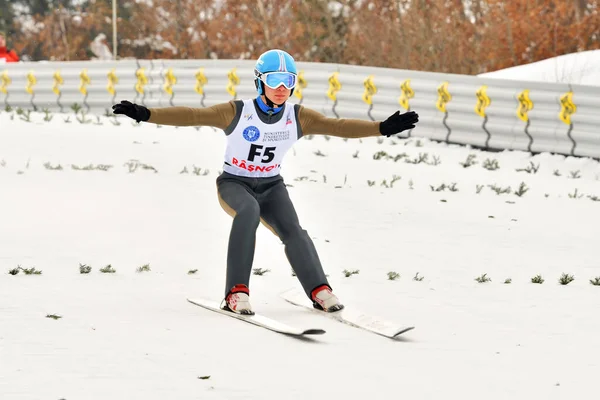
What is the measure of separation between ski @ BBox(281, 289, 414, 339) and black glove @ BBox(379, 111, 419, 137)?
42.1 inches

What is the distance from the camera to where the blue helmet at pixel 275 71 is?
673cm

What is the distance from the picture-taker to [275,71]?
22.1 feet

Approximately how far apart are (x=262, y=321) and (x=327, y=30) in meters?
28.1

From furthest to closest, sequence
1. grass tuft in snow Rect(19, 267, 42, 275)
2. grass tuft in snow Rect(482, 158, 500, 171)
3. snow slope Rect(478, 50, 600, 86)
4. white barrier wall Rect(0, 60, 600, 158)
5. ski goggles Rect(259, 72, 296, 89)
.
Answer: snow slope Rect(478, 50, 600, 86) → white barrier wall Rect(0, 60, 600, 158) → grass tuft in snow Rect(482, 158, 500, 171) → grass tuft in snow Rect(19, 267, 42, 275) → ski goggles Rect(259, 72, 296, 89)

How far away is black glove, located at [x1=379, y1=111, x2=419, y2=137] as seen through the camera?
6727mm

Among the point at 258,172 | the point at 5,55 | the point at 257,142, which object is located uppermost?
the point at 5,55

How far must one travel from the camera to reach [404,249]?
8969 millimetres

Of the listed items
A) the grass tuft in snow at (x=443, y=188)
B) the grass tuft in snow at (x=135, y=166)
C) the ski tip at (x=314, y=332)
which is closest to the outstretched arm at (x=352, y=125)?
the ski tip at (x=314, y=332)

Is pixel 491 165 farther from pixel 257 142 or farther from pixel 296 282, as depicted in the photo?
pixel 257 142

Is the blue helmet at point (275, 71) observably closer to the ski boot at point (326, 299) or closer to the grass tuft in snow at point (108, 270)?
the ski boot at point (326, 299)

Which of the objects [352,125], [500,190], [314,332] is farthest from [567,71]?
[314,332]

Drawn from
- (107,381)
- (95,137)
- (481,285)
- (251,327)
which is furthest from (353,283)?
(95,137)

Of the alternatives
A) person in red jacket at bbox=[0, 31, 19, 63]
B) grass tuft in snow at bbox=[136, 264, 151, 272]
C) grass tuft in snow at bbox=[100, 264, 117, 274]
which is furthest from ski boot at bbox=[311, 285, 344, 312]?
person in red jacket at bbox=[0, 31, 19, 63]

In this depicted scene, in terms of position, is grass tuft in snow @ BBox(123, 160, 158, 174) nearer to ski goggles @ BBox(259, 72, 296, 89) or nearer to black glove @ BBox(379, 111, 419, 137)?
ski goggles @ BBox(259, 72, 296, 89)
